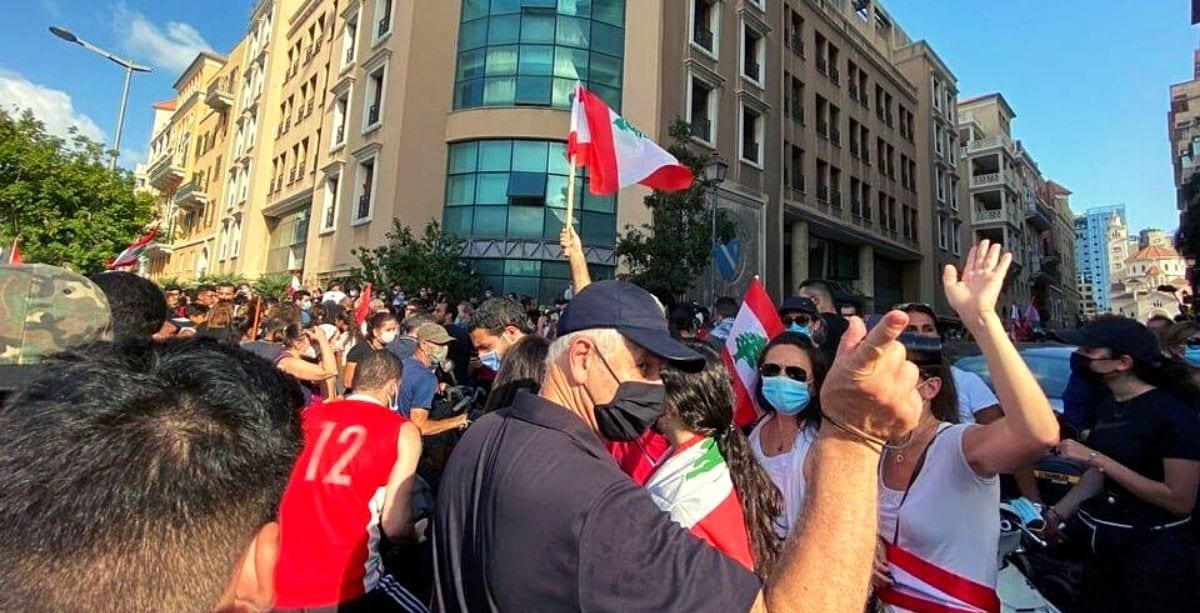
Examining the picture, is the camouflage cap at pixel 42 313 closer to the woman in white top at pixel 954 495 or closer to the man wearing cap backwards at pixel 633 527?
the man wearing cap backwards at pixel 633 527

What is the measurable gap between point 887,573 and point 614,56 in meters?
19.8

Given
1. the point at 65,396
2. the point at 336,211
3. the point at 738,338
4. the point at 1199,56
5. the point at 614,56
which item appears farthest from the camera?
the point at 1199,56

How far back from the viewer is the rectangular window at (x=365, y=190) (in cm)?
2062

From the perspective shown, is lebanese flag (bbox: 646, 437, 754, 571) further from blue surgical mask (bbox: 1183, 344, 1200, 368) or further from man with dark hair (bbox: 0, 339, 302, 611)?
blue surgical mask (bbox: 1183, 344, 1200, 368)

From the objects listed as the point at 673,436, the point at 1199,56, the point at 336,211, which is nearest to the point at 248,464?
the point at 673,436

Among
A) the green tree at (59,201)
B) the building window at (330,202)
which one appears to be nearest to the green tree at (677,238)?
the building window at (330,202)

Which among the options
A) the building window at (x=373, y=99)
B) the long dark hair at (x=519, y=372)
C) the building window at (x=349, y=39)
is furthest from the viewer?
the building window at (x=349, y=39)

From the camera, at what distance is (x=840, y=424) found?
113cm

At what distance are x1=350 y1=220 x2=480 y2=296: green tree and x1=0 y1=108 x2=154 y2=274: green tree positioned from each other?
10855 mm

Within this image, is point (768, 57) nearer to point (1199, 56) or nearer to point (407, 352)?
point (407, 352)

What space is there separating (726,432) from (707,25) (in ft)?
72.7

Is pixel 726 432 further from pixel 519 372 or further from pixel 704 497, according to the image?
pixel 519 372

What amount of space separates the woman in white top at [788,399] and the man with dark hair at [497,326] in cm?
228

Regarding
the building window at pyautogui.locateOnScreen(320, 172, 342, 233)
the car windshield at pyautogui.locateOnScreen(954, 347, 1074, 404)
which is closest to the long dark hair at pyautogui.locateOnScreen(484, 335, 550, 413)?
the car windshield at pyautogui.locateOnScreen(954, 347, 1074, 404)
